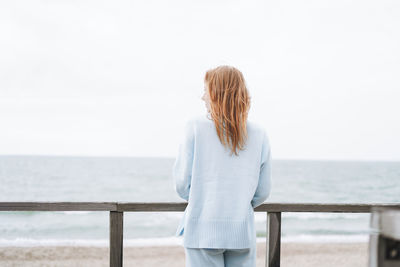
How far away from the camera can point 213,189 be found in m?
1.51

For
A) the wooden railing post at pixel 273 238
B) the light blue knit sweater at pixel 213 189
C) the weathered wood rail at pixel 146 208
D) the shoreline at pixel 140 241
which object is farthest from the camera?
the shoreline at pixel 140 241

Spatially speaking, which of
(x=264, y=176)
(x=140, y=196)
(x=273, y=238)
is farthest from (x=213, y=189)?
(x=140, y=196)

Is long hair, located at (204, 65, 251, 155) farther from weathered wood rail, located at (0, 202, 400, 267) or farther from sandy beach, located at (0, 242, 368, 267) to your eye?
sandy beach, located at (0, 242, 368, 267)

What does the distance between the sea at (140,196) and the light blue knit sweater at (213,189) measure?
418 millimetres

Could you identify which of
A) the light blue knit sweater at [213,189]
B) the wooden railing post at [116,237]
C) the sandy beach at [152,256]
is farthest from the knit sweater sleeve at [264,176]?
the sandy beach at [152,256]

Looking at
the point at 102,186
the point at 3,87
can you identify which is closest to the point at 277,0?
the point at 102,186

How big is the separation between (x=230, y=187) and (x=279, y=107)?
2838 cm

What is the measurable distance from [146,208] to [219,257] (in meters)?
0.49

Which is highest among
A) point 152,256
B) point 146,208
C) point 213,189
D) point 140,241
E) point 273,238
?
point 213,189

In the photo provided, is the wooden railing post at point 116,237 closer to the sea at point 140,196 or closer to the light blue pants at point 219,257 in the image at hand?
the light blue pants at point 219,257

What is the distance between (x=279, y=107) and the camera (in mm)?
29250

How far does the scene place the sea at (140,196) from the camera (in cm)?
1080

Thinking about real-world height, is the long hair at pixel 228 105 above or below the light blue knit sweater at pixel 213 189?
above

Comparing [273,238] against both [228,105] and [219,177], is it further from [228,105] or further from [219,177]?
[228,105]
